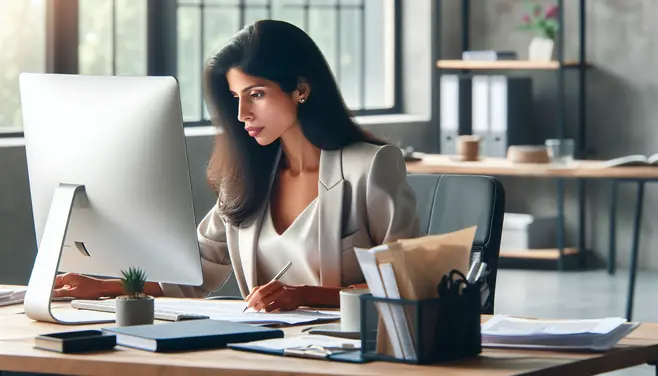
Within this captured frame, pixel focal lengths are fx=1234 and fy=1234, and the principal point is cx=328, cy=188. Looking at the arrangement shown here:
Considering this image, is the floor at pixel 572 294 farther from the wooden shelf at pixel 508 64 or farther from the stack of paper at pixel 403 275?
the stack of paper at pixel 403 275

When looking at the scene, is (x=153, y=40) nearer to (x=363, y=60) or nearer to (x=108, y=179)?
(x=363, y=60)

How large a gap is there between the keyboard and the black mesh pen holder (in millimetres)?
499

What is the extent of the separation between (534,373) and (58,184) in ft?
3.11

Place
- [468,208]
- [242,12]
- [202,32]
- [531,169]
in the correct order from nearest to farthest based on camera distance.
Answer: [468,208] < [531,169] < [202,32] < [242,12]

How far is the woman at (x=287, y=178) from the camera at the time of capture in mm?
2561

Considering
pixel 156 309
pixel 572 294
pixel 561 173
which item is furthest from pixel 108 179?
pixel 572 294

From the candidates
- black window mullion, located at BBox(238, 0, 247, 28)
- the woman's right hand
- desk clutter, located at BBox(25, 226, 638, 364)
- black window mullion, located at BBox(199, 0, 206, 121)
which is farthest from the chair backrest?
black window mullion, located at BBox(238, 0, 247, 28)

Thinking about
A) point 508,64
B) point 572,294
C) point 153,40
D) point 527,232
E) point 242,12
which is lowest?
point 572,294

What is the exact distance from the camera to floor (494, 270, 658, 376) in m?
5.37

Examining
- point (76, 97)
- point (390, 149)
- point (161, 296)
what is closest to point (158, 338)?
point (76, 97)

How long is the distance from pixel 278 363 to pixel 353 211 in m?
0.90

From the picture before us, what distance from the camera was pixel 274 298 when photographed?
2.23 m

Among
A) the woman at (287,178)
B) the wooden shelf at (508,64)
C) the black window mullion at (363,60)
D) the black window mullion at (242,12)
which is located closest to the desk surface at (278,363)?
the woman at (287,178)

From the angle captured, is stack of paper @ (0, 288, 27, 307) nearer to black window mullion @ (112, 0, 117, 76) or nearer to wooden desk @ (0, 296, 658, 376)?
wooden desk @ (0, 296, 658, 376)
